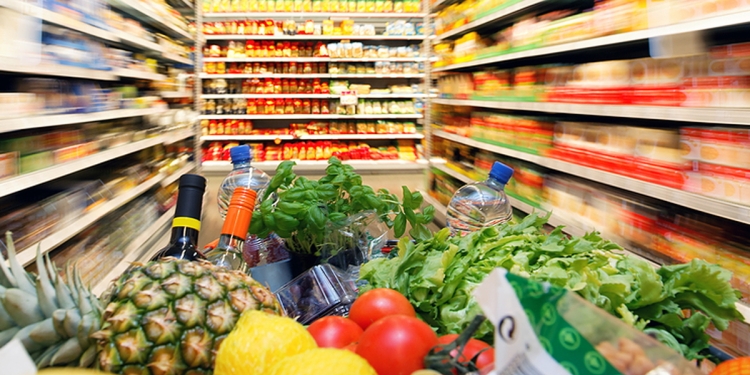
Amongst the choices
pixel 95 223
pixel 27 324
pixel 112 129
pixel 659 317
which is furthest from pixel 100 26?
pixel 659 317

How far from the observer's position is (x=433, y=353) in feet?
1.71

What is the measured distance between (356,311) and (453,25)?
442 cm

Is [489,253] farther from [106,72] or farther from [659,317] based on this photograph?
[106,72]

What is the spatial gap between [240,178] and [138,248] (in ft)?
8.81

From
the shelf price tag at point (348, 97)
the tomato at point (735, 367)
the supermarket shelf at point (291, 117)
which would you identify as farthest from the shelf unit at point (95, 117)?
the shelf price tag at point (348, 97)

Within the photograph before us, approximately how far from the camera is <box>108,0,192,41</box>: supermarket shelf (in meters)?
3.80

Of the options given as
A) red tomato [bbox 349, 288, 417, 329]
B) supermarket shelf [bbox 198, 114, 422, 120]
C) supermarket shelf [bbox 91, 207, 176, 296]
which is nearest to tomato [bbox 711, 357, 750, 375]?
red tomato [bbox 349, 288, 417, 329]

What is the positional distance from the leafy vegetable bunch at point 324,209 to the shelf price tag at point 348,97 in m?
5.11

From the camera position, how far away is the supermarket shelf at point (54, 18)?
2.17 meters

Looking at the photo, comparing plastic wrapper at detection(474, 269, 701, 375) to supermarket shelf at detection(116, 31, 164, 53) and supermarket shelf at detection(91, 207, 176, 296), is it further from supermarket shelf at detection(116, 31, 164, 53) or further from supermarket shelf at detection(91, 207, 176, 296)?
supermarket shelf at detection(116, 31, 164, 53)

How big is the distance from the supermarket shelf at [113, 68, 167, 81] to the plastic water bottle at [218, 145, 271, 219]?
237 cm

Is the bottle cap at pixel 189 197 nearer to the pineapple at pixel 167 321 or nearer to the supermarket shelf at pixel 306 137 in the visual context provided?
the pineapple at pixel 167 321

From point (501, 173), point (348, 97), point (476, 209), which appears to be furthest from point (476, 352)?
point (348, 97)

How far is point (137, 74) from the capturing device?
3.93 meters
